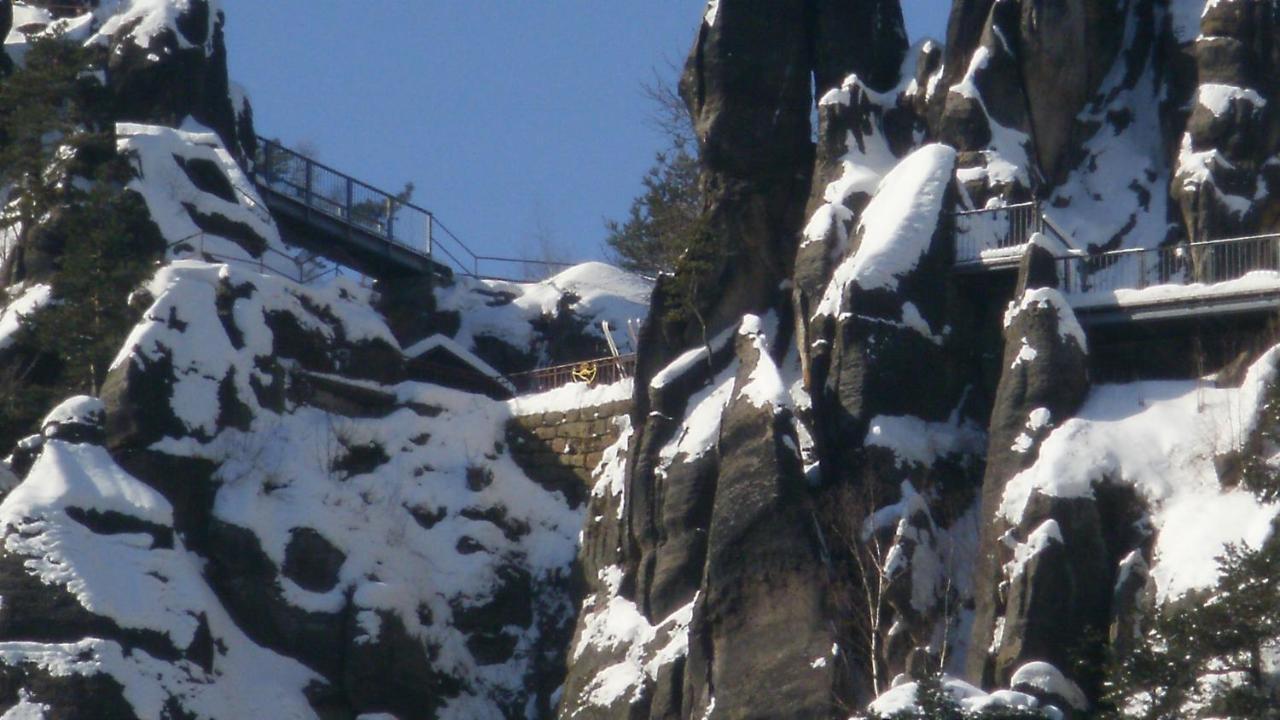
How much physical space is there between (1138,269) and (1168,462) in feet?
17.5

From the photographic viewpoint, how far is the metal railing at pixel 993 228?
42.7 m

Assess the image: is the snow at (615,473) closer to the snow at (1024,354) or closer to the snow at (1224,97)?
the snow at (1024,354)

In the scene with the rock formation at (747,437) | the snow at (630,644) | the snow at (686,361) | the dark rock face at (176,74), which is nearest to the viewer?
the rock formation at (747,437)

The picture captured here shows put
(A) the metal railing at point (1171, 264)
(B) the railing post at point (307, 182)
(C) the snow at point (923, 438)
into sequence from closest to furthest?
(C) the snow at point (923, 438)
(A) the metal railing at point (1171, 264)
(B) the railing post at point (307, 182)

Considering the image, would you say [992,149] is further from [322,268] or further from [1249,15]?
[322,268]

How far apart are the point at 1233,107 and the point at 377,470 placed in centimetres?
1730

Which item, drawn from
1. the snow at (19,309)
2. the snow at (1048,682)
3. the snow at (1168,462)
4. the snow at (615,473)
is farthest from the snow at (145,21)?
the snow at (1048,682)

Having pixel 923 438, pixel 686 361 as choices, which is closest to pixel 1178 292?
pixel 923 438

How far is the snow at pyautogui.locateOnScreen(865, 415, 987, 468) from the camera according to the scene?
40.5m

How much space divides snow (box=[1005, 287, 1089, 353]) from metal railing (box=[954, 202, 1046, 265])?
2572mm

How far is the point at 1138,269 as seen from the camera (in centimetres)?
4266

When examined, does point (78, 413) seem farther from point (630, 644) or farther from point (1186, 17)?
point (1186, 17)

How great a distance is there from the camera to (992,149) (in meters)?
44.8

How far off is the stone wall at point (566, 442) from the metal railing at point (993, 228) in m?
8.32
